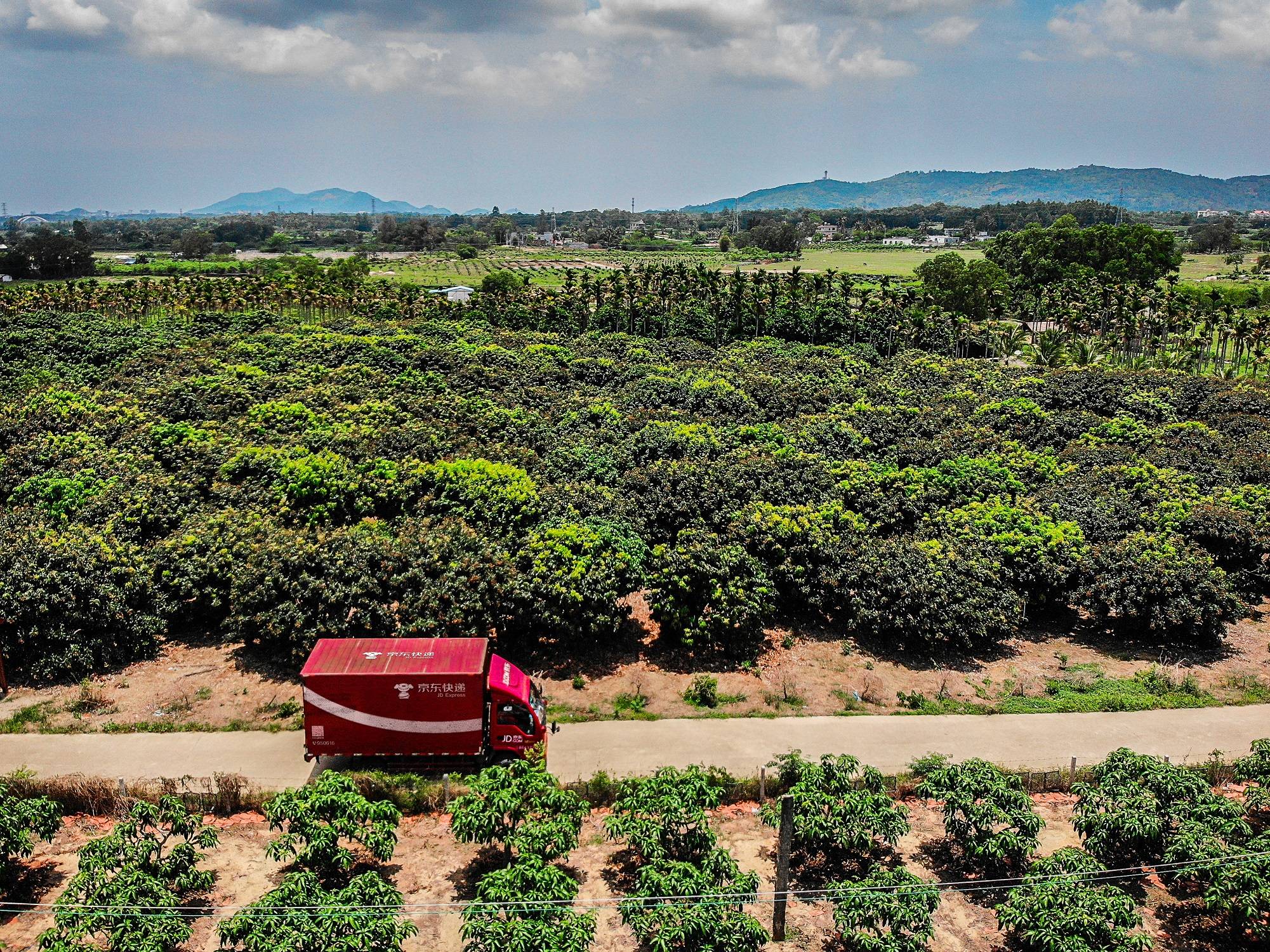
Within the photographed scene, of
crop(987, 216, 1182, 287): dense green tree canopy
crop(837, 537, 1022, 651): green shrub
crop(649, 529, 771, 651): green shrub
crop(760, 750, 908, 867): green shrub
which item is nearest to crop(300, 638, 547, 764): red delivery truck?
crop(760, 750, 908, 867): green shrub

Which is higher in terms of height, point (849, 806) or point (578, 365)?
point (578, 365)

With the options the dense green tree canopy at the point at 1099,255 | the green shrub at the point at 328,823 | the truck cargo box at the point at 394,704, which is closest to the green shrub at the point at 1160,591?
the truck cargo box at the point at 394,704

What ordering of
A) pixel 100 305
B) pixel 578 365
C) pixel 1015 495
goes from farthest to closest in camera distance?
pixel 100 305
pixel 578 365
pixel 1015 495

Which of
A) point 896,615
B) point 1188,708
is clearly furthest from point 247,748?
point 1188,708

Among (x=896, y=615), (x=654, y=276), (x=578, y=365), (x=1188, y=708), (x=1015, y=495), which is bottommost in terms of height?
(x=1188, y=708)

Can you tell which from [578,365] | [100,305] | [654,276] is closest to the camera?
[578,365]

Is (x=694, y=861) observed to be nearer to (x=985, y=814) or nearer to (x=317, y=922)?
(x=985, y=814)

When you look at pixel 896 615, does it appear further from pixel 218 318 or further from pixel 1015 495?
pixel 218 318
